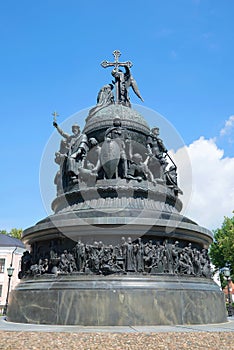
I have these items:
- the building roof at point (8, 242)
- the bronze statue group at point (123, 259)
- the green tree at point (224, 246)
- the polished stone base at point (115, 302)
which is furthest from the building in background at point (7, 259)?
the polished stone base at point (115, 302)

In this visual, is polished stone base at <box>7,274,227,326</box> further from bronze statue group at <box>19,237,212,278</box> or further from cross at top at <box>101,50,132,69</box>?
cross at top at <box>101,50,132,69</box>

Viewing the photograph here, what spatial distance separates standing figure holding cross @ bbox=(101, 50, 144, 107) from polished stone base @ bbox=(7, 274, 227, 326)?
10790 millimetres

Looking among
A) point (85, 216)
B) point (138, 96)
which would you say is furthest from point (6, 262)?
point (85, 216)

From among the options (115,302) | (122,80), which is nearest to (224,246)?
(122,80)

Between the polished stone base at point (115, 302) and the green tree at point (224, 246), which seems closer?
the polished stone base at point (115, 302)

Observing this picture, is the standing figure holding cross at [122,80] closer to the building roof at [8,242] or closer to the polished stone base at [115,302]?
the polished stone base at [115,302]

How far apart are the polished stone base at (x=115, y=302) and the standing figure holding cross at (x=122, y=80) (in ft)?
35.4

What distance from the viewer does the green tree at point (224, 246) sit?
38281 mm

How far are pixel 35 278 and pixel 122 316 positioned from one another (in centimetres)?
374

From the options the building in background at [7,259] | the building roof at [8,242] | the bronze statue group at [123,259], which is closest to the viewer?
the bronze statue group at [123,259]

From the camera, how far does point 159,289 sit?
1052cm

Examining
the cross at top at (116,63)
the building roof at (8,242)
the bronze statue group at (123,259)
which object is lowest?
the bronze statue group at (123,259)

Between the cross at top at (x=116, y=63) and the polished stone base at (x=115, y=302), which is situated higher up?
the cross at top at (x=116, y=63)

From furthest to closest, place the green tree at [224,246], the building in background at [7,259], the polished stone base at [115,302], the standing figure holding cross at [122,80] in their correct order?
the building in background at [7,259], the green tree at [224,246], the standing figure holding cross at [122,80], the polished stone base at [115,302]
